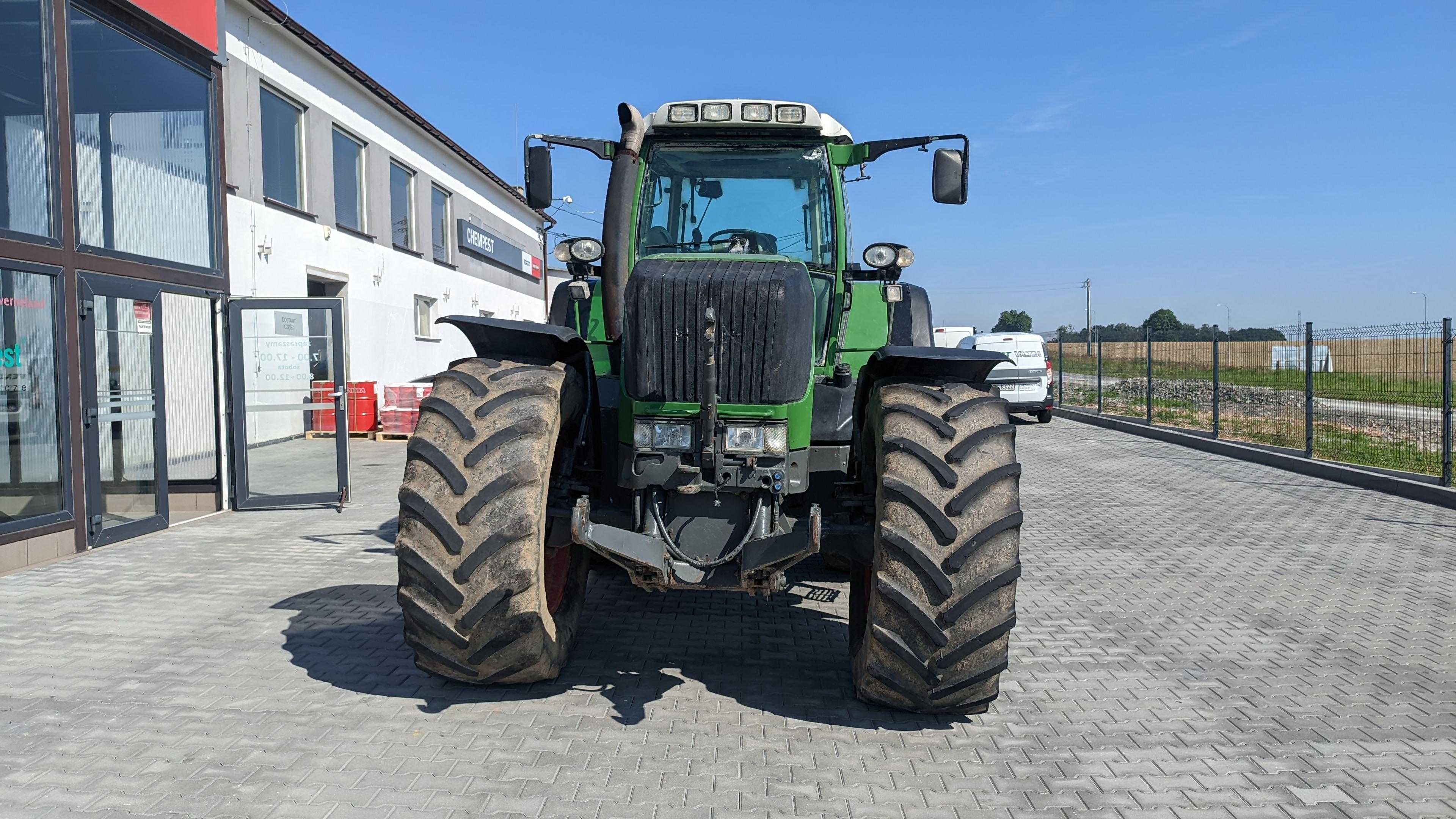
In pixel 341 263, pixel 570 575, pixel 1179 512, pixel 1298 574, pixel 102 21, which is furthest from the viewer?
pixel 341 263

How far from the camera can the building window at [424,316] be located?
22391 millimetres

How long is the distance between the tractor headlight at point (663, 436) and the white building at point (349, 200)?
752 cm

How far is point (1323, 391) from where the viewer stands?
12.9 m

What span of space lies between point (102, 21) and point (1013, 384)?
1701cm

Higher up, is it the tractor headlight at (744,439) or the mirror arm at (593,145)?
the mirror arm at (593,145)

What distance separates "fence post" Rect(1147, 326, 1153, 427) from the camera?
61.7 feet

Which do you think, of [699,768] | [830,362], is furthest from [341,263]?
[699,768]

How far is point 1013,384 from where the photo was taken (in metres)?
20.3

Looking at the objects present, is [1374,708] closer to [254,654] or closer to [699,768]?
[699,768]

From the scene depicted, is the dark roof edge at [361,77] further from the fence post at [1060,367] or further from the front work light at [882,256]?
the fence post at [1060,367]

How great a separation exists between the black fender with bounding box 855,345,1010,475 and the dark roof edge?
258 inches

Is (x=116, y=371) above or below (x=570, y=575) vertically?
above

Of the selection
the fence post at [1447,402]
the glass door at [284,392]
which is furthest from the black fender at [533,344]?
the fence post at [1447,402]

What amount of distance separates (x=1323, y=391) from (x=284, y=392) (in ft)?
43.6
